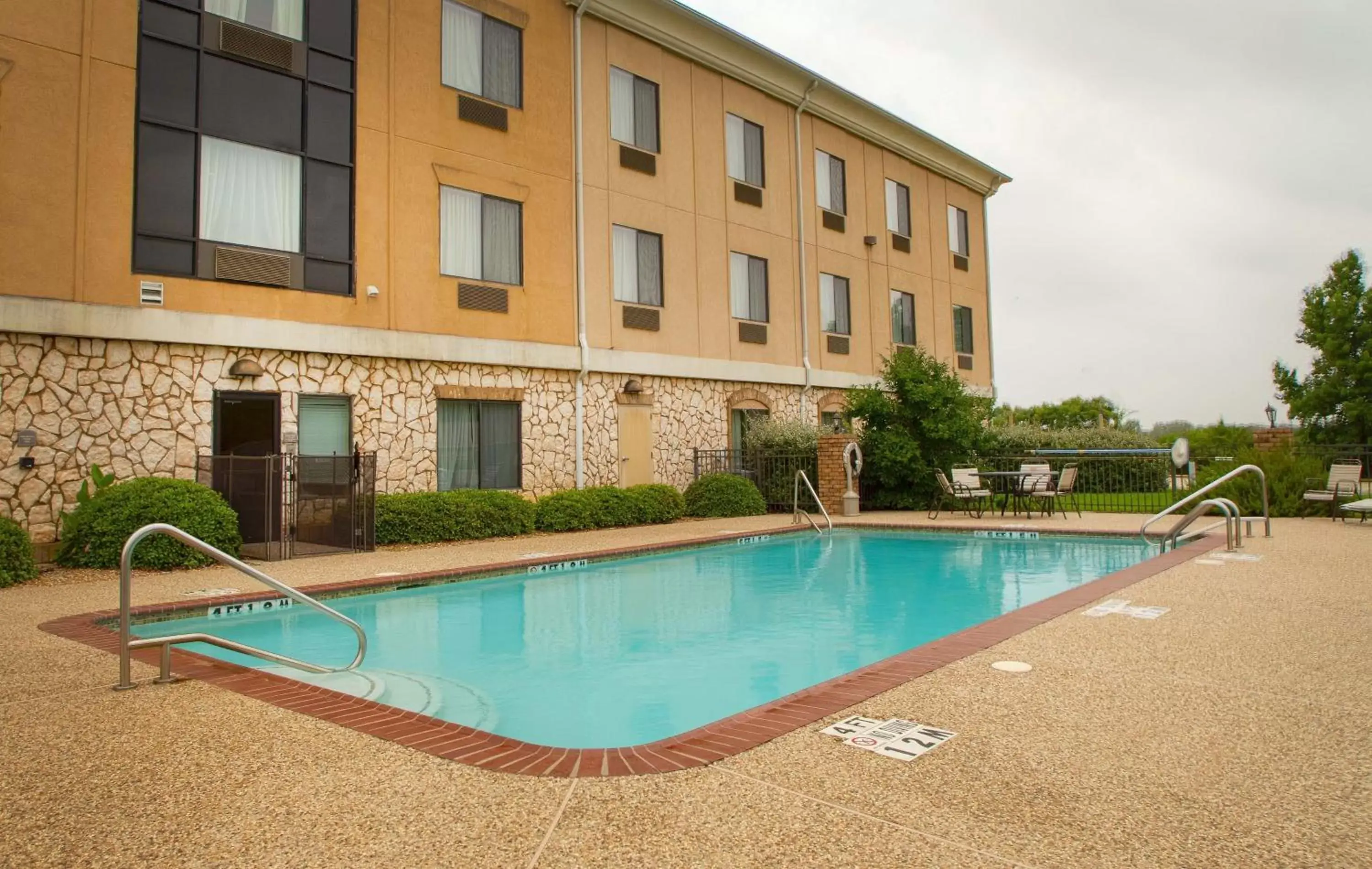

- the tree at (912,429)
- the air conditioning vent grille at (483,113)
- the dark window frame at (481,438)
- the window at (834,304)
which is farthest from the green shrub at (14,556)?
the window at (834,304)

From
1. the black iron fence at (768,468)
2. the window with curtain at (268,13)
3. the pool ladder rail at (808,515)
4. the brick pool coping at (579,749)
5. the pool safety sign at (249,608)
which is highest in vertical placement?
the window with curtain at (268,13)

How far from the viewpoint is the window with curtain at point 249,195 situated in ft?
38.2

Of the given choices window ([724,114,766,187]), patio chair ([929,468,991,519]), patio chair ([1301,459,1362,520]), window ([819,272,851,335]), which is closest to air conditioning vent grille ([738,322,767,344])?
window ([819,272,851,335])

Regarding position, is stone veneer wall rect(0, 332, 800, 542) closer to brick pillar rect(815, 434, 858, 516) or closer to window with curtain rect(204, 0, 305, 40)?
brick pillar rect(815, 434, 858, 516)

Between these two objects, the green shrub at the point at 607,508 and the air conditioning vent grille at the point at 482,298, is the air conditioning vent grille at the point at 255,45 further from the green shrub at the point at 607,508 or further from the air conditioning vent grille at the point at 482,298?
the green shrub at the point at 607,508

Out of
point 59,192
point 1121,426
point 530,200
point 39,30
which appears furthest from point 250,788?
point 1121,426

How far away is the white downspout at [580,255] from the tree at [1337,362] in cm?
2653

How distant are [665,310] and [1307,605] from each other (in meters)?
12.6

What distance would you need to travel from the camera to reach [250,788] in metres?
3.22

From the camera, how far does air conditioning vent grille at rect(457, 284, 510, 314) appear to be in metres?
14.1

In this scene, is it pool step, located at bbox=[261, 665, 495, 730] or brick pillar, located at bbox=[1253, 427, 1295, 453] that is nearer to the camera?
pool step, located at bbox=[261, 665, 495, 730]

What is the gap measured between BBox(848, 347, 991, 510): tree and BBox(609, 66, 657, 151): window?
6.97 meters

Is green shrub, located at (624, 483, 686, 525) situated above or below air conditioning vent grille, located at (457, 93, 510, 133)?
below

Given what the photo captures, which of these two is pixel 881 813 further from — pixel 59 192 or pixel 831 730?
pixel 59 192
